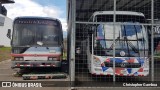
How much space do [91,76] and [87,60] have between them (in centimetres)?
63

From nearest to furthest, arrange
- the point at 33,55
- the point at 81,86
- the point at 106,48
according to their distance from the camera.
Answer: the point at 81,86, the point at 106,48, the point at 33,55

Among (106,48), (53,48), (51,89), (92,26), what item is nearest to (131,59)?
(106,48)

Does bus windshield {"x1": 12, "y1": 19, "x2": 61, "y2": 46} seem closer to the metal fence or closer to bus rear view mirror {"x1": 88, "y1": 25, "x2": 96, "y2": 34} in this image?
the metal fence

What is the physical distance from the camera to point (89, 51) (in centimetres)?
1171

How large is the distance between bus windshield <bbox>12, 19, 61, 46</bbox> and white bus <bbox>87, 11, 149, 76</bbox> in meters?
3.35

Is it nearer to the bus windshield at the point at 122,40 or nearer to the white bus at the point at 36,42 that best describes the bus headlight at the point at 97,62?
the bus windshield at the point at 122,40

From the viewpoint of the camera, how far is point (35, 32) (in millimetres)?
14648

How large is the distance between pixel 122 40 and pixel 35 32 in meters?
4.89

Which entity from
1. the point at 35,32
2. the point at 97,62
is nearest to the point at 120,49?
the point at 97,62

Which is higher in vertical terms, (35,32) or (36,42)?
(35,32)

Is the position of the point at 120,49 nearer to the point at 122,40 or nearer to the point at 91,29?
the point at 122,40

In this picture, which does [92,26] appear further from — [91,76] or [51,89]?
[51,89]

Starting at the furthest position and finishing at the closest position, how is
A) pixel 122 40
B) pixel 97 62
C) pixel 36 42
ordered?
1. pixel 36 42
2. pixel 97 62
3. pixel 122 40

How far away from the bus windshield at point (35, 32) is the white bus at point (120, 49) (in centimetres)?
335
